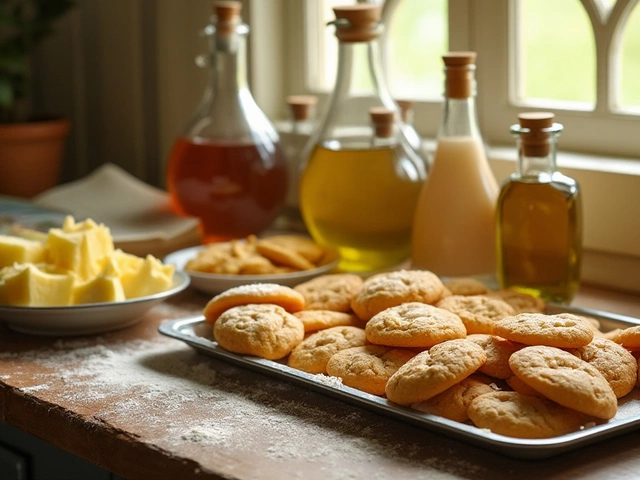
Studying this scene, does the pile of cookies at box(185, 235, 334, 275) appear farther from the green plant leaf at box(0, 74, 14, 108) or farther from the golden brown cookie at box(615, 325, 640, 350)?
the green plant leaf at box(0, 74, 14, 108)

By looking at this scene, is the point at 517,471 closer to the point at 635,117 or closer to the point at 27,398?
the point at 27,398

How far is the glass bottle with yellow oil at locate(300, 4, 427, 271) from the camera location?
1318mm

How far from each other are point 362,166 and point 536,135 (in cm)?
29

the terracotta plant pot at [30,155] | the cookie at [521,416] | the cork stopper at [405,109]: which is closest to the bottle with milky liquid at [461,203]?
the cork stopper at [405,109]

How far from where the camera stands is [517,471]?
75cm

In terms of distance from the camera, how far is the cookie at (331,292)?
3.51ft

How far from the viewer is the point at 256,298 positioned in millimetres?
1034

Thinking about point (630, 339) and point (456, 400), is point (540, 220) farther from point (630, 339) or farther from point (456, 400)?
point (456, 400)

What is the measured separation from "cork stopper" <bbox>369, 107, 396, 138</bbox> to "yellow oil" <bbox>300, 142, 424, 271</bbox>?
0.07 ft

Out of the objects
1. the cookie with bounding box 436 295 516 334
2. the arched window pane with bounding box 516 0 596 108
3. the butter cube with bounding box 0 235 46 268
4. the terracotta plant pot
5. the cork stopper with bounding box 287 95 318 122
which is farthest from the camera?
the terracotta plant pot

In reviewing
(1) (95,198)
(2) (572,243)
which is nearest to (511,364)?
(2) (572,243)

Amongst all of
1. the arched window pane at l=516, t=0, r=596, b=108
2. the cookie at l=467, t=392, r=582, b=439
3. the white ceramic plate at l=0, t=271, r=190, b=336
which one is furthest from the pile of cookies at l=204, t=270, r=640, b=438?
the arched window pane at l=516, t=0, r=596, b=108

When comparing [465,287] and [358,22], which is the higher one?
[358,22]

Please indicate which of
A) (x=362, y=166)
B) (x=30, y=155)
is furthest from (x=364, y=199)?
(x=30, y=155)
